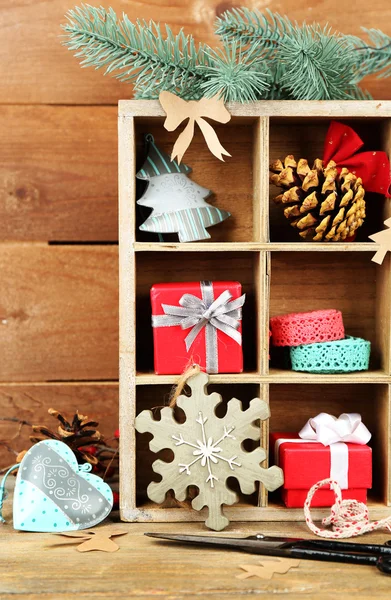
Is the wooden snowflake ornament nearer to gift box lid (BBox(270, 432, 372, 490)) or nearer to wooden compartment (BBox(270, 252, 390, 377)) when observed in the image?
gift box lid (BBox(270, 432, 372, 490))

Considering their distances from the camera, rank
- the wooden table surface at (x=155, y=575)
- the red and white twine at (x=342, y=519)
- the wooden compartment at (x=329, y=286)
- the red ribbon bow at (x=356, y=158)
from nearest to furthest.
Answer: the wooden table surface at (x=155, y=575)
the red and white twine at (x=342, y=519)
the red ribbon bow at (x=356, y=158)
the wooden compartment at (x=329, y=286)

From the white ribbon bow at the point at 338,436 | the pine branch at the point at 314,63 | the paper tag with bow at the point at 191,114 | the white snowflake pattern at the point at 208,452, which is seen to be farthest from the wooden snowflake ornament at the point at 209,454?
the pine branch at the point at 314,63

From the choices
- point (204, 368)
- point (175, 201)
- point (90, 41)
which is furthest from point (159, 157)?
point (204, 368)

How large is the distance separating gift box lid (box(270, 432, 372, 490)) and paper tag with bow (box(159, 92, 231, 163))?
46 centimetres

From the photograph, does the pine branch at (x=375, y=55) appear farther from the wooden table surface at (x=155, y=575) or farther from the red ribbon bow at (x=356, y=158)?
the wooden table surface at (x=155, y=575)

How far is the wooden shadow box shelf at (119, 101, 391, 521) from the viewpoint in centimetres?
97

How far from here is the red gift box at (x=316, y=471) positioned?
0.97 metres

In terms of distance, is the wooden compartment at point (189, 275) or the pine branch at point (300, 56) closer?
the pine branch at point (300, 56)

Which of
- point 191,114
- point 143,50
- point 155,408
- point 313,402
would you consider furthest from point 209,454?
point 143,50

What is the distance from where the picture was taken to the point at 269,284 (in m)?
1.02

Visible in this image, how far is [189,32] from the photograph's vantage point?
117 cm

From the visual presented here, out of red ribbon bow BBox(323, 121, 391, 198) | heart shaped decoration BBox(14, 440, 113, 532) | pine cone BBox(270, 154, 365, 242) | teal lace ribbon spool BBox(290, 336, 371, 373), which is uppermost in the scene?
red ribbon bow BBox(323, 121, 391, 198)

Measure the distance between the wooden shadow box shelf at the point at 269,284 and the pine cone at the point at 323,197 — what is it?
0.03 m

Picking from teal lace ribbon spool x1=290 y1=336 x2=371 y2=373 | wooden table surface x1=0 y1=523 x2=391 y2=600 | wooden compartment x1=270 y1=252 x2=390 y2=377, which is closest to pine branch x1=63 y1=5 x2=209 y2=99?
wooden compartment x1=270 y1=252 x2=390 y2=377
